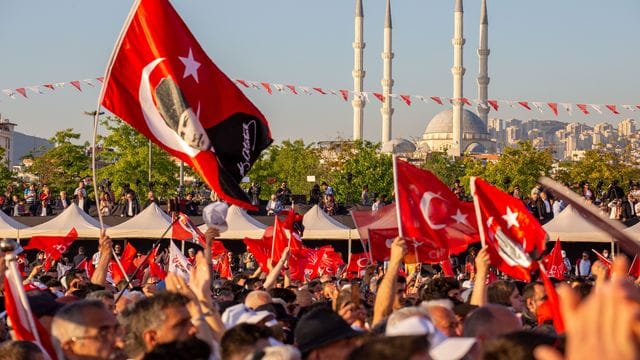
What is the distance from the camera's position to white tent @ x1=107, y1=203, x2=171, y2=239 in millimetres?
32938

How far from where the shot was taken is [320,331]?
514 centimetres

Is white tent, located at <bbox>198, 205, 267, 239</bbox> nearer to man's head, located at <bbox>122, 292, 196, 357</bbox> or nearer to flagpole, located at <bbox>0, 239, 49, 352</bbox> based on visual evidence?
flagpole, located at <bbox>0, 239, 49, 352</bbox>

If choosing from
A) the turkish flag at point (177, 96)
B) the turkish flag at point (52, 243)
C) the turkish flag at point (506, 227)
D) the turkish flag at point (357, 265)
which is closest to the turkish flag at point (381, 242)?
the turkish flag at point (177, 96)

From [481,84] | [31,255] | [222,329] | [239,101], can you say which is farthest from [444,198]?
[481,84]

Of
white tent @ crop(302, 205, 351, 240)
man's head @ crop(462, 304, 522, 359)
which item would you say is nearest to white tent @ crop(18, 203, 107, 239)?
white tent @ crop(302, 205, 351, 240)

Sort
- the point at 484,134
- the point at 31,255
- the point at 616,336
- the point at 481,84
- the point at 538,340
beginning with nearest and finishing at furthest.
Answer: the point at 616,336 < the point at 538,340 < the point at 31,255 < the point at 481,84 < the point at 484,134

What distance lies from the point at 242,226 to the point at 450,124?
161 metres

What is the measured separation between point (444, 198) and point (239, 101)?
76.4 inches

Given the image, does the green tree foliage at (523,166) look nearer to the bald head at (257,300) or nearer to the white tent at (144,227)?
the white tent at (144,227)

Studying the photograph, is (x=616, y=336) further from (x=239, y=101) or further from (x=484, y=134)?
(x=484, y=134)

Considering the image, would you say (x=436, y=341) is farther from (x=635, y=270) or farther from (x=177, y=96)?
(x=635, y=270)

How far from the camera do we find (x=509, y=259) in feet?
29.4

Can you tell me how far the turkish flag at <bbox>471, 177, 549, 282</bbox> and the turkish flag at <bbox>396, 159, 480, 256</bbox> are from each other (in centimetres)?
83

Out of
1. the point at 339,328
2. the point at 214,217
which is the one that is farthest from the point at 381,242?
the point at 339,328
